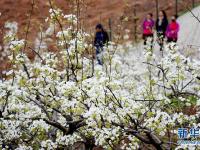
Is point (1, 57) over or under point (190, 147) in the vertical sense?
over

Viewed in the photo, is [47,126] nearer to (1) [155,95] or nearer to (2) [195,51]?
(1) [155,95]

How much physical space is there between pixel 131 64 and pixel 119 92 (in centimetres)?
716

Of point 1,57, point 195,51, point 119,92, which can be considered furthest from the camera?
point 1,57

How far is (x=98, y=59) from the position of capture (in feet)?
36.9

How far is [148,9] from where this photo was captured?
1998cm

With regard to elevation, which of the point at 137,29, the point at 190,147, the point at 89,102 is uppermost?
the point at 137,29

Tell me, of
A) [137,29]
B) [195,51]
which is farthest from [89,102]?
[137,29]

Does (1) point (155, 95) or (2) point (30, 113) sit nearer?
(2) point (30, 113)

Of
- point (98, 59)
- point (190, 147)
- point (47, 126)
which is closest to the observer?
point (190, 147)

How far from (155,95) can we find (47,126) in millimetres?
1805

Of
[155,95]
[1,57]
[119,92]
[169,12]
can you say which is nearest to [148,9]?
[169,12]

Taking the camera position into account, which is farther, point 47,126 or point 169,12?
point 169,12

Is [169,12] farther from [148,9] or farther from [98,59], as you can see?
[98,59]

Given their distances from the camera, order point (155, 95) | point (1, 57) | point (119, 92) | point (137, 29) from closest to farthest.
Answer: point (119, 92) → point (155, 95) → point (1, 57) → point (137, 29)
